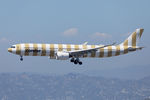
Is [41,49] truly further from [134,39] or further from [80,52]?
[134,39]

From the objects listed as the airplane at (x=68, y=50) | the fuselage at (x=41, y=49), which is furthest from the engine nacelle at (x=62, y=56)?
the fuselage at (x=41, y=49)

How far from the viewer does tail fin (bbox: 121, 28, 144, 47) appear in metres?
108

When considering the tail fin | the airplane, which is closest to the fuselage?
the airplane

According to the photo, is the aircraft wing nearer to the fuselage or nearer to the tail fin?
the fuselage

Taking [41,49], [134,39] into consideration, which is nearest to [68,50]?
[41,49]

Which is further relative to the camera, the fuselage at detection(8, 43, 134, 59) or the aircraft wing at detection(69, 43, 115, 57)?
the aircraft wing at detection(69, 43, 115, 57)

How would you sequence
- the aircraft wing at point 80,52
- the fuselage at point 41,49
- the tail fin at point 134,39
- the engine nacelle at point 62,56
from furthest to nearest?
the tail fin at point 134,39 → the aircraft wing at point 80,52 → the fuselage at point 41,49 → the engine nacelle at point 62,56

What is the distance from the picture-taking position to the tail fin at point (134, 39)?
107812 millimetres

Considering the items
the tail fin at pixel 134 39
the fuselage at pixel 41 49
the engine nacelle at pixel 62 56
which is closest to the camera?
the engine nacelle at pixel 62 56

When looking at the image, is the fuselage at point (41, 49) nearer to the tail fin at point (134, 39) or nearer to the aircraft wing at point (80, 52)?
the aircraft wing at point (80, 52)

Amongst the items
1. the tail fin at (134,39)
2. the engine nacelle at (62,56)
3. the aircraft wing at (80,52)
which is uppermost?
the tail fin at (134,39)

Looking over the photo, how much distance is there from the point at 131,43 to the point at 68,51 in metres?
22.2

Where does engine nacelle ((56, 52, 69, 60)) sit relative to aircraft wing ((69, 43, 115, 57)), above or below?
below

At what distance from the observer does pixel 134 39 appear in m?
109
